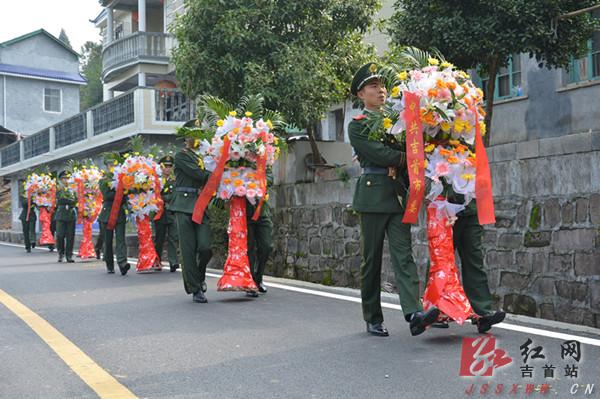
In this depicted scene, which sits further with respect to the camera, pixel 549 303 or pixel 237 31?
pixel 237 31

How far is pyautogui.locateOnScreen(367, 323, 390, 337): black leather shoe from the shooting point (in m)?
6.21

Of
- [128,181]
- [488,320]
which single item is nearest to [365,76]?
[488,320]

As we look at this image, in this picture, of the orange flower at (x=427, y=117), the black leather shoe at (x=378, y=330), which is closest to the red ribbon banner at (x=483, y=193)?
the orange flower at (x=427, y=117)

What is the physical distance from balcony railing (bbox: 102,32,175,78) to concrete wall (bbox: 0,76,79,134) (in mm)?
17240

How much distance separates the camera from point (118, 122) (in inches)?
1045

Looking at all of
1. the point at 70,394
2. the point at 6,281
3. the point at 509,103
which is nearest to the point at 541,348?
the point at 70,394

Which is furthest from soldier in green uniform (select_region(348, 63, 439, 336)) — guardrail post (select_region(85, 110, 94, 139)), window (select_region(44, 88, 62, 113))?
window (select_region(44, 88, 62, 113))

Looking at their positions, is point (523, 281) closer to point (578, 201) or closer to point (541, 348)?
point (578, 201)

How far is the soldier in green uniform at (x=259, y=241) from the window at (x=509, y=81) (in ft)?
31.7

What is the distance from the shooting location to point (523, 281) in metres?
7.48

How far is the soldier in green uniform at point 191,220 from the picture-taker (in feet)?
29.5

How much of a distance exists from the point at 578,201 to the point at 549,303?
97cm

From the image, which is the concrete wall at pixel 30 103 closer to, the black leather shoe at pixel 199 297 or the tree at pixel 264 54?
the tree at pixel 264 54

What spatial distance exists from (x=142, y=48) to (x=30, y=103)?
19.5 metres
